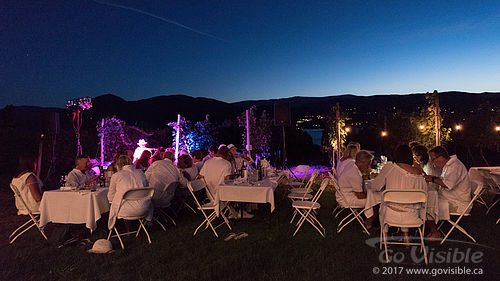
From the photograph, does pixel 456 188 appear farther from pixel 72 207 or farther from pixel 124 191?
pixel 72 207

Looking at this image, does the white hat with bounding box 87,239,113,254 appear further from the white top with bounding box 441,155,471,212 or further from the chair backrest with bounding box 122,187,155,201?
the white top with bounding box 441,155,471,212

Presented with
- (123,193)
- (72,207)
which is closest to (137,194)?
(123,193)

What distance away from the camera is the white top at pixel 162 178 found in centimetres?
553

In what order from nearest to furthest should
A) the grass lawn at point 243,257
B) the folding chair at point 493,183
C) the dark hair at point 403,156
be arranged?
1. the grass lawn at point 243,257
2. the dark hair at point 403,156
3. the folding chair at point 493,183

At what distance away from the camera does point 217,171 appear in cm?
549

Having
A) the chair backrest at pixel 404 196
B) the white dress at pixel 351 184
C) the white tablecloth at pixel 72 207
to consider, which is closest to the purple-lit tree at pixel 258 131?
the white dress at pixel 351 184

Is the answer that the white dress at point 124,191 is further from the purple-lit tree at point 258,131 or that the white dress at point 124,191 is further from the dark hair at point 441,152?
the purple-lit tree at point 258,131

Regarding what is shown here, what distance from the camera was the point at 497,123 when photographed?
40.1ft

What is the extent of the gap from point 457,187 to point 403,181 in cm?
107

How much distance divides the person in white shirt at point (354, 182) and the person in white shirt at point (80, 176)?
12.1 ft

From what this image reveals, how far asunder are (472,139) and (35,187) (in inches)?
686

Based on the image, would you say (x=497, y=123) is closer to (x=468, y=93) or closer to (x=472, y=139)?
(x=472, y=139)

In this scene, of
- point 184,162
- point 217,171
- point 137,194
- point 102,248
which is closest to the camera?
point 102,248

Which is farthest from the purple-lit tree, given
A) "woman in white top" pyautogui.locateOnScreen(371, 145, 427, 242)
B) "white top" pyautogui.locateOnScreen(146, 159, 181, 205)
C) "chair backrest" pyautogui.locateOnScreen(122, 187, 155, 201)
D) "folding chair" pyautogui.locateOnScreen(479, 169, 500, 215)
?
"woman in white top" pyautogui.locateOnScreen(371, 145, 427, 242)
